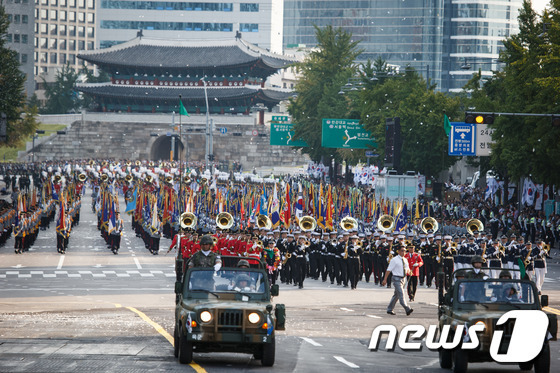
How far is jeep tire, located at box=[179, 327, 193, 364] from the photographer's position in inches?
624

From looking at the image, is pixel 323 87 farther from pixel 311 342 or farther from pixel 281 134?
pixel 311 342

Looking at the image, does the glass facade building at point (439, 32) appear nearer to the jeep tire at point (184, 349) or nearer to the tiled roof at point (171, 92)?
the tiled roof at point (171, 92)

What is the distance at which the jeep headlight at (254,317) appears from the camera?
15.8m

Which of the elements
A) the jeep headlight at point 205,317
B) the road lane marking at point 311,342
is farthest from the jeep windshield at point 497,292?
the jeep headlight at point 205,317

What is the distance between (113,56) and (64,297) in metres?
112

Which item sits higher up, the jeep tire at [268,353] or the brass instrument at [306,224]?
the brass instrument at [306,224]

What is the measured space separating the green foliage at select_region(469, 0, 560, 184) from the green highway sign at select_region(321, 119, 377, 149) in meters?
17.6

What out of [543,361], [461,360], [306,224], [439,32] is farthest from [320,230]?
[439,32]

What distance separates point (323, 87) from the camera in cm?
9112

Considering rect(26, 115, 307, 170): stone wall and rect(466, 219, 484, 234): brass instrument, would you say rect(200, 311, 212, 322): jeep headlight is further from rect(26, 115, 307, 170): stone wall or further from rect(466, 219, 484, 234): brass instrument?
rect(26, 115, 307, 170): stone wall

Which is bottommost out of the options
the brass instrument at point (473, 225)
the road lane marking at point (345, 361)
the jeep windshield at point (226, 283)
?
the road lane marking at point (345, 361)

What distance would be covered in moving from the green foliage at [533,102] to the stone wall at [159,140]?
77853 millimetres

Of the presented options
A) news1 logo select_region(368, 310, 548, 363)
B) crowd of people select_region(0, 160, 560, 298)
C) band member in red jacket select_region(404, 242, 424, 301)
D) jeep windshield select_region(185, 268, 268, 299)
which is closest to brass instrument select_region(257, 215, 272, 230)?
crowd of people select_region(0, 160, 560, 298)

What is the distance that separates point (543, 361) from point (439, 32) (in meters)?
166
